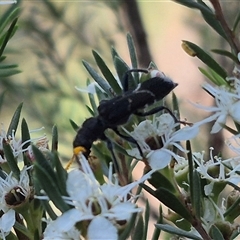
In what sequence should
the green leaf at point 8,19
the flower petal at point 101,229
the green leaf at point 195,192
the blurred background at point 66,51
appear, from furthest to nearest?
the blurred background at point 66,51
the green leaf at point 8,19
the green leaf at point 195,192
the flower petal at point 101,229

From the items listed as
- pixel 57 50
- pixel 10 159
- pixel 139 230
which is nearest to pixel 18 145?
pixel 10 159

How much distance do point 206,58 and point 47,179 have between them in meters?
0.24

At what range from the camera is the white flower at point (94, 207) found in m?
0.36

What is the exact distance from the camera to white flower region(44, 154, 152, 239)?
1.19 ft

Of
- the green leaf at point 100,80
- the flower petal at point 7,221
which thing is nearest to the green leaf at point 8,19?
the green leaf at point 100,80

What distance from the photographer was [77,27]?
4.85ft

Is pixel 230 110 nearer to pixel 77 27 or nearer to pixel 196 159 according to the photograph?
pixel 196 159

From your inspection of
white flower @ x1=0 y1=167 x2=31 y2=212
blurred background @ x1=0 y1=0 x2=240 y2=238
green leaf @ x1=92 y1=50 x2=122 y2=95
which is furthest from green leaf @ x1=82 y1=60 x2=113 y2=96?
blurred background @ x1=0 y1=0 x2=240 y2=238

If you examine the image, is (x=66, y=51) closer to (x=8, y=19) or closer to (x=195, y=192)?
(x=8, y=19)

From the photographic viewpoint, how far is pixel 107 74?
506 mm

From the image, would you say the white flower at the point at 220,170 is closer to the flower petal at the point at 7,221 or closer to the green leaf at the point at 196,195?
the green leaf at the point at 196,195

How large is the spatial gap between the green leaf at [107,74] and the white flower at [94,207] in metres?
0.12

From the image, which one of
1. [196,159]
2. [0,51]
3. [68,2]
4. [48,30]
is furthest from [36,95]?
[196,159]

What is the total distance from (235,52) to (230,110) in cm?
10
